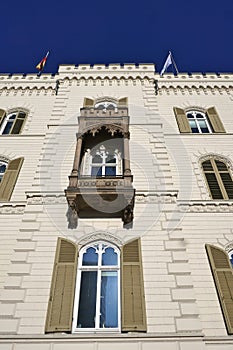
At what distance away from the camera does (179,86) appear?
21.2 meters

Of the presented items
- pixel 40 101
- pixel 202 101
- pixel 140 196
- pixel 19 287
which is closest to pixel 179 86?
pixel 202 101

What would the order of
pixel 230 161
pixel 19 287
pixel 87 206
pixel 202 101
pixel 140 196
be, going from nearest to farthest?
pixel 19 287 < pixel 87 206 < pixel 140 196 < pixel 230 161 < pixel 202 101

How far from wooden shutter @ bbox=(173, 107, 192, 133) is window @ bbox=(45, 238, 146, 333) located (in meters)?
8.46

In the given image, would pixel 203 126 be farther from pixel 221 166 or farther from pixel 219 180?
pixel 219 180

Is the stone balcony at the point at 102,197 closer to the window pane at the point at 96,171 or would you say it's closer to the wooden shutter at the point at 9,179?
the window pane at the point at 96,171

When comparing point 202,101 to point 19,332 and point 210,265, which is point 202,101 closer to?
point 210,265

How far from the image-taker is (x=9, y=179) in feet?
47.2

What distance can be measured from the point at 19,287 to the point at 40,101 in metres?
13.3

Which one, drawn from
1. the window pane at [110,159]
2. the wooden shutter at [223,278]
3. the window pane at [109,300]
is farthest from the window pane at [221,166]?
the window pane at [109,300]

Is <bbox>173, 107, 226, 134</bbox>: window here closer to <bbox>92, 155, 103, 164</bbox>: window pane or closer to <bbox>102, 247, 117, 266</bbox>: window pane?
<bbox>92, 155, 103, 164</bbox>: window pane

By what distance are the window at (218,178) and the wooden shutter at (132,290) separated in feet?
16.1

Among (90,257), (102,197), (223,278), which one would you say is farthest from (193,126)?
(90,257)

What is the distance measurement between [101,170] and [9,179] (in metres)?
4.20

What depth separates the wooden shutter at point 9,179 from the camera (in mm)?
13680
